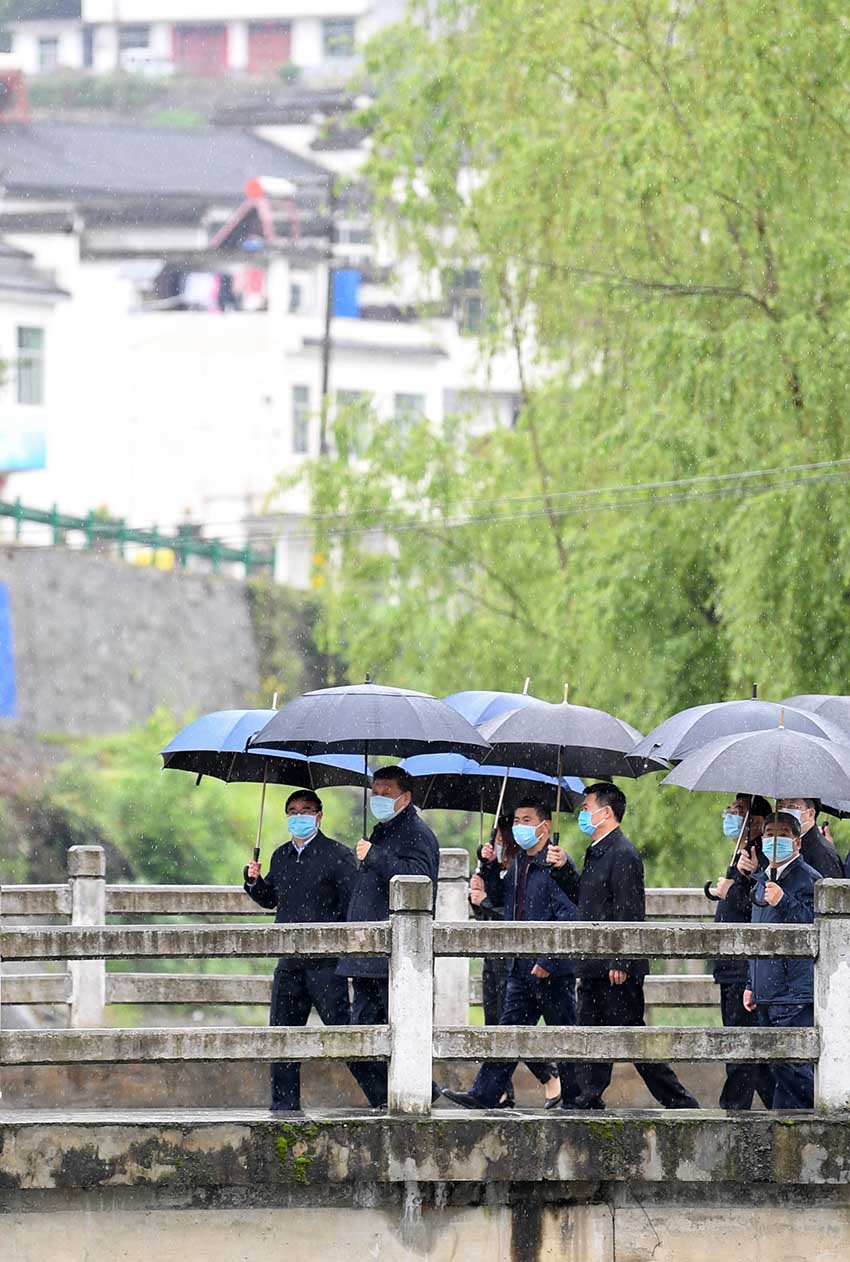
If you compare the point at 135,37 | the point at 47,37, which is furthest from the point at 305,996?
the point at 47,37

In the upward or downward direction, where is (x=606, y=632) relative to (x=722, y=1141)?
upward

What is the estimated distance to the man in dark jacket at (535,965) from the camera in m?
10.8

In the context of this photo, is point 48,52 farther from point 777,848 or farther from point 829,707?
point 777,848

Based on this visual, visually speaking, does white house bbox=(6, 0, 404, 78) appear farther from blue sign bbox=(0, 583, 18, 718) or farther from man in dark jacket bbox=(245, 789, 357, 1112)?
man in dark jacket bbox=(245, 789, 357, 1112)

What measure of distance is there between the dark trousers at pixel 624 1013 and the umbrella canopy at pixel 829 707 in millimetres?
1921

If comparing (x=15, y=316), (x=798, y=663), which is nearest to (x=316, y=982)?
(x=798, y=663)

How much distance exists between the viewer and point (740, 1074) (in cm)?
1084

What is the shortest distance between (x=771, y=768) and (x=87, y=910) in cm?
502

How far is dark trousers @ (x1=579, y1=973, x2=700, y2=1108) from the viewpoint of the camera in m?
10.8

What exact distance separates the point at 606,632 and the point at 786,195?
437 cm

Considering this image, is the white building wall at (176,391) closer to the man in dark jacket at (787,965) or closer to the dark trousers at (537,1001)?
the dark trousers at (537,1001)

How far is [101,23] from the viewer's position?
222 feet

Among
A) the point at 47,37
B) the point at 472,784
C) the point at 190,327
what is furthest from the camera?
the point at 47,37

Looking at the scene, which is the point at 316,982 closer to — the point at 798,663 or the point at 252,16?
the point at 798,663
